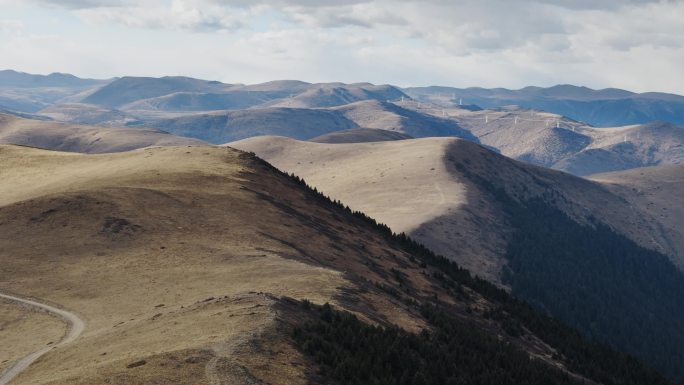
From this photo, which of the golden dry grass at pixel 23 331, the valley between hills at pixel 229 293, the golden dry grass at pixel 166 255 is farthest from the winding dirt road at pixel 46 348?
the golden dry grass at pixel 166 255

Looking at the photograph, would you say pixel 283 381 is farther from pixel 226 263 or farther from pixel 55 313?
pixel 226 263

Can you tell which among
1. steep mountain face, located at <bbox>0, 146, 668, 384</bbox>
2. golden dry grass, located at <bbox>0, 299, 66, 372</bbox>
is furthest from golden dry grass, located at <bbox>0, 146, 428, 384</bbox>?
golden dry grass, located at <bbox>0, 299, 66, 372</bbox>

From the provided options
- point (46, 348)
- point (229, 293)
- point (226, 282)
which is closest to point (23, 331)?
point (46, 348)

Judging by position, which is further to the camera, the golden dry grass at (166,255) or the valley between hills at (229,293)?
the valley between hills at (229,293)

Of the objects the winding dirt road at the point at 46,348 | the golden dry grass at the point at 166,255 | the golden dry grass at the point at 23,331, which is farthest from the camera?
the golden dry grass at the point at 23,331

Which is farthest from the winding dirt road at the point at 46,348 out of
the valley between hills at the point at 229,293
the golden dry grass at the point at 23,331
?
the golden dry grass at the point at 23,331

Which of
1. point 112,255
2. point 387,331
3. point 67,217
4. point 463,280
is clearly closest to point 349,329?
point 387,331

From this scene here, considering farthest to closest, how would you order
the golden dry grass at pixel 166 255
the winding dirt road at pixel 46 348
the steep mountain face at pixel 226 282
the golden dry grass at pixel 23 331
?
1. the golden dry grass at pixel 23 331
2. the winding dirt road at pixel 46 348
3. the steep mountain face at pixel 226 282
4. the golden dry grass at pixel 166 255

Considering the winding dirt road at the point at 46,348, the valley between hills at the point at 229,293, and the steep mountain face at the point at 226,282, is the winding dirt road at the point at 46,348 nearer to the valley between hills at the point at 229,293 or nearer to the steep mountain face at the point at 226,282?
the valley between hills at the point at 229,293

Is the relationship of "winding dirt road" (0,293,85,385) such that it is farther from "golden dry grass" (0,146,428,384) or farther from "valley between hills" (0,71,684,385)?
"golden dry grass" (0,146,428,384)
